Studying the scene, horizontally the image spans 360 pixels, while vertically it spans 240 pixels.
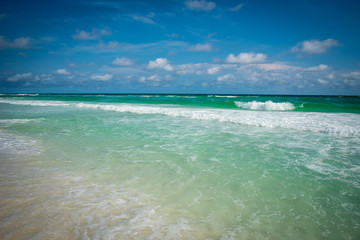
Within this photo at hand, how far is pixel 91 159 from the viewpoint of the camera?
554 cm

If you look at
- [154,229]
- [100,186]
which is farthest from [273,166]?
[100,186]

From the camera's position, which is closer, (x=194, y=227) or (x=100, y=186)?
(x=194, y=227)

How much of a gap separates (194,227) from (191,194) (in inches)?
37.7

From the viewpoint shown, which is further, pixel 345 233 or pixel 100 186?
pixel 100 186

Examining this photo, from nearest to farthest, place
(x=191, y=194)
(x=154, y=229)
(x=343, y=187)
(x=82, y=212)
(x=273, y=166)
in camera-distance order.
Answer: (x=154, y=229) < (x=82, y=212) < (x=191, y=194) < (x=343, y=187) < (x=273, y=166)

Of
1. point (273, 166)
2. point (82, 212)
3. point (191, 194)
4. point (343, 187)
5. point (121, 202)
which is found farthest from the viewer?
point (273, 166)

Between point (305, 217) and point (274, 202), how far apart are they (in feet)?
1.67

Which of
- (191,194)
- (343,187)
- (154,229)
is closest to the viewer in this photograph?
(154,229)

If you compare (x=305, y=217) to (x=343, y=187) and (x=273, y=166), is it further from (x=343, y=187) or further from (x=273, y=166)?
(x=273, y=166)

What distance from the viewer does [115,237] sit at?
255 centimetres

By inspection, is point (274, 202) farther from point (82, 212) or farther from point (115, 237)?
point (82, 212)

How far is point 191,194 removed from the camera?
12.3ft

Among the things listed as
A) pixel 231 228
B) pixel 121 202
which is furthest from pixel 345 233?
pixel 121 202

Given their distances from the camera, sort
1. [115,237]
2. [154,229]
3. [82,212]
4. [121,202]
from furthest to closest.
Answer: [121,202]
[82,212]
[154,229]
[115,237]
